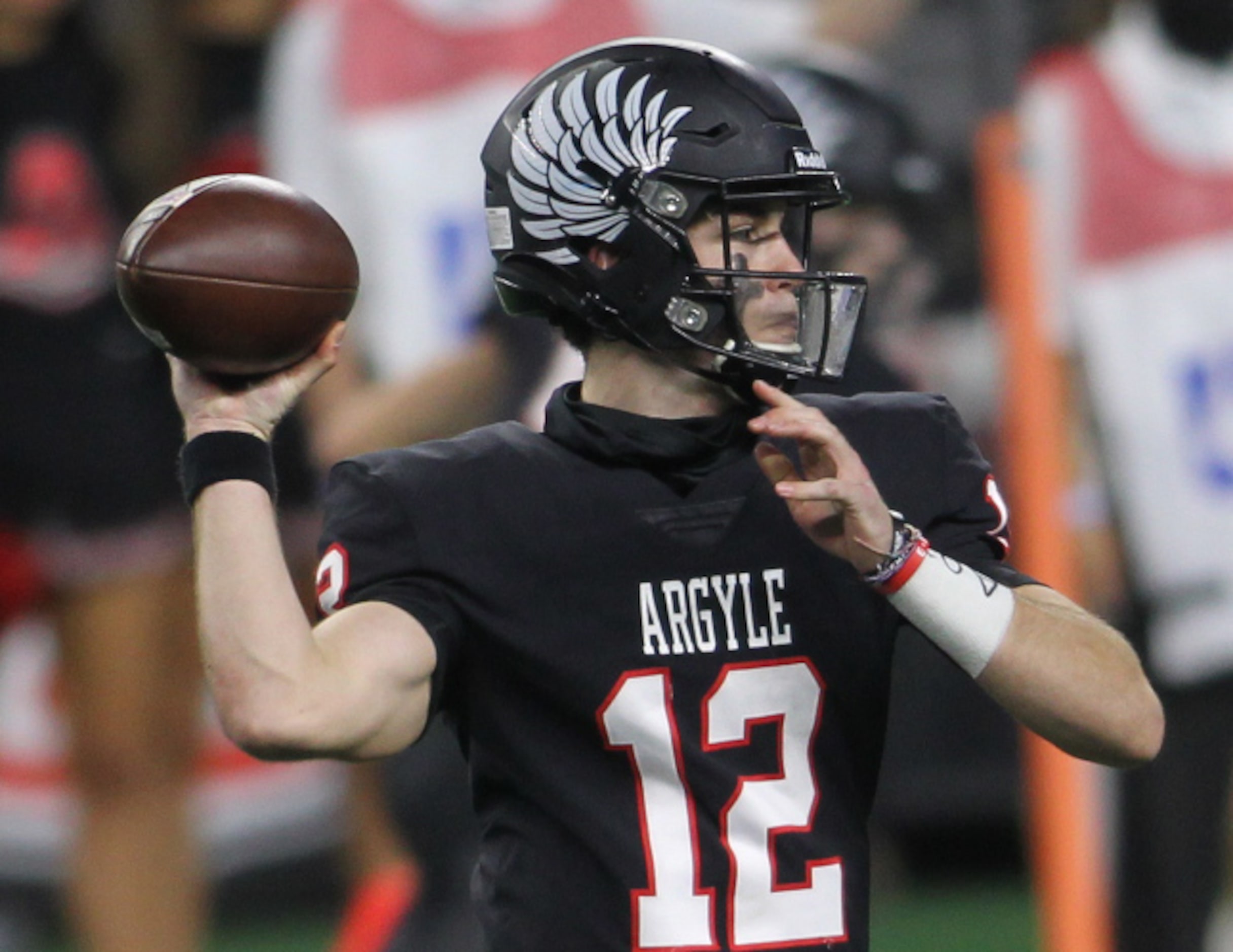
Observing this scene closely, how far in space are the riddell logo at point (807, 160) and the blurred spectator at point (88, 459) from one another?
2.35m

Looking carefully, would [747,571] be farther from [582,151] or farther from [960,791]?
[960,791]

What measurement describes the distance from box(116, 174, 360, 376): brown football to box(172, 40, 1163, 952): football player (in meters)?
0.05

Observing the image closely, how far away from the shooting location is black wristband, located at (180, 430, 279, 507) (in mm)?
2307

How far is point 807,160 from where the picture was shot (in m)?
2.52

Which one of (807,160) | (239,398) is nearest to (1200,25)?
(807,160)

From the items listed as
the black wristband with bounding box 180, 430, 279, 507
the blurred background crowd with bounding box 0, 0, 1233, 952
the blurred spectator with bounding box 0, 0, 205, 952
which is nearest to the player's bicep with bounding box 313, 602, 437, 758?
the black wristband with bounding box 180, 430, 279, 507

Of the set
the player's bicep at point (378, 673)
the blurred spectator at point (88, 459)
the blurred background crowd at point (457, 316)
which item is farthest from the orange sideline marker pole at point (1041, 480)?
the player's bicep at point (378, 673)

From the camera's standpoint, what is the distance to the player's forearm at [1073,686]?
2369mm

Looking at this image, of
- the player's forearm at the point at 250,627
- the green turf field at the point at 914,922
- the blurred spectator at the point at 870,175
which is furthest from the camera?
the green turf field at the point at 914,922

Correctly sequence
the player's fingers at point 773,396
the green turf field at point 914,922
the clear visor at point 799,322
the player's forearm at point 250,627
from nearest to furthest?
the player's forearm at point 250,627
the player's fingers at point 773,396
the clear visor at point 799,322
the green turf field at point 914,922

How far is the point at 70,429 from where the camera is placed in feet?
15.2

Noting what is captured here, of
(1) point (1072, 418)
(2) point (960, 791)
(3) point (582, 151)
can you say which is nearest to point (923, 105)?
(1) point (1072, 418)

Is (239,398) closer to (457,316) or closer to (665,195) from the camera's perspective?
(665,195)

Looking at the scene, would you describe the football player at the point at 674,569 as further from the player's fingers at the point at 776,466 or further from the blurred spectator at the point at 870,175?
the blurred spectator at the point at 870,175
